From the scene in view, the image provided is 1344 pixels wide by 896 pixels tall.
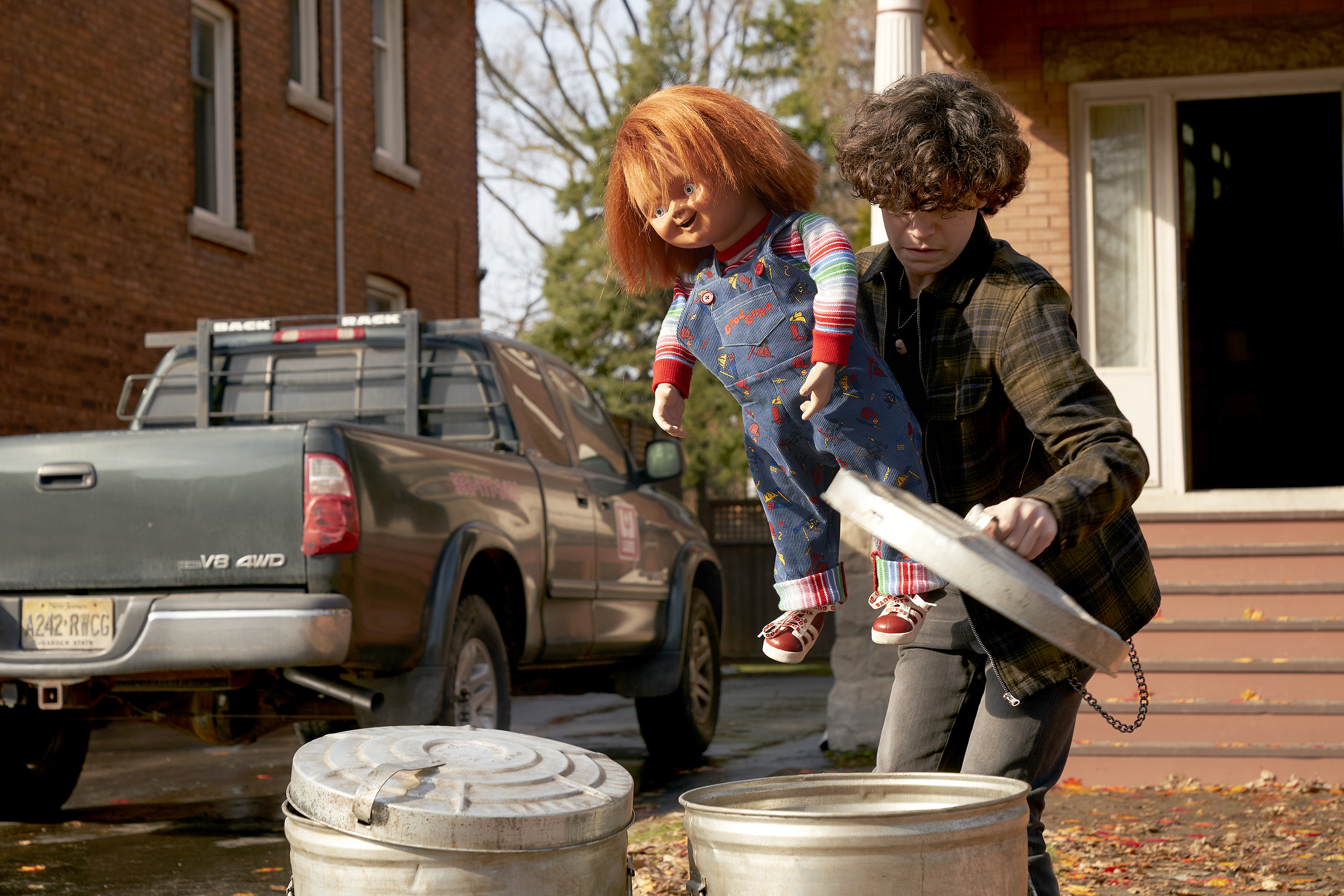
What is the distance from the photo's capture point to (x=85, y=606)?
5.43 meters

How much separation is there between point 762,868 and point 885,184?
3.80 feet

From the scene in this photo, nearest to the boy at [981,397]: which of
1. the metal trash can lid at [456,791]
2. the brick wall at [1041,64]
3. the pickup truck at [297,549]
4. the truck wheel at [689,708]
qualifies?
the metal trash can lid at [456,791]

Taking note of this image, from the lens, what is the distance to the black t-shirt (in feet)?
8.75

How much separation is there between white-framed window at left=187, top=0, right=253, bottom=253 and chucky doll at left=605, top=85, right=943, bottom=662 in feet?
39.8

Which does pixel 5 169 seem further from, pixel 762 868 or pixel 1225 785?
pixel 762 868

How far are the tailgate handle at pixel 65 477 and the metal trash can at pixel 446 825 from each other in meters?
3.59

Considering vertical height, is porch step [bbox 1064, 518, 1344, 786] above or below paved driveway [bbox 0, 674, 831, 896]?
above

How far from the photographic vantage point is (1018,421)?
267 cm

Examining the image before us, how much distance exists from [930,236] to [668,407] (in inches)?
22.1

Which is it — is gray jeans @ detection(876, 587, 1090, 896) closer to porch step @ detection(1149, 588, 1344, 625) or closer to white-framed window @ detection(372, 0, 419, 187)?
porch step @ detection(1149, 588, 1344, 625)

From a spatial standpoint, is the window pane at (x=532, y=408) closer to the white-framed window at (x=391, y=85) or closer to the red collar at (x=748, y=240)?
the red collar at (x=748, y=240)

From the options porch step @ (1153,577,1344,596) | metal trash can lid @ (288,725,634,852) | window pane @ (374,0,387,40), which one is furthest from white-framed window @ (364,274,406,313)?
metal trash can lid @ (288,725,634,852)

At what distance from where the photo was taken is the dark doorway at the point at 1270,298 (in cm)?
1284

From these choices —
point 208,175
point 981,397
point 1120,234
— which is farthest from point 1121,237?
point 208,175
